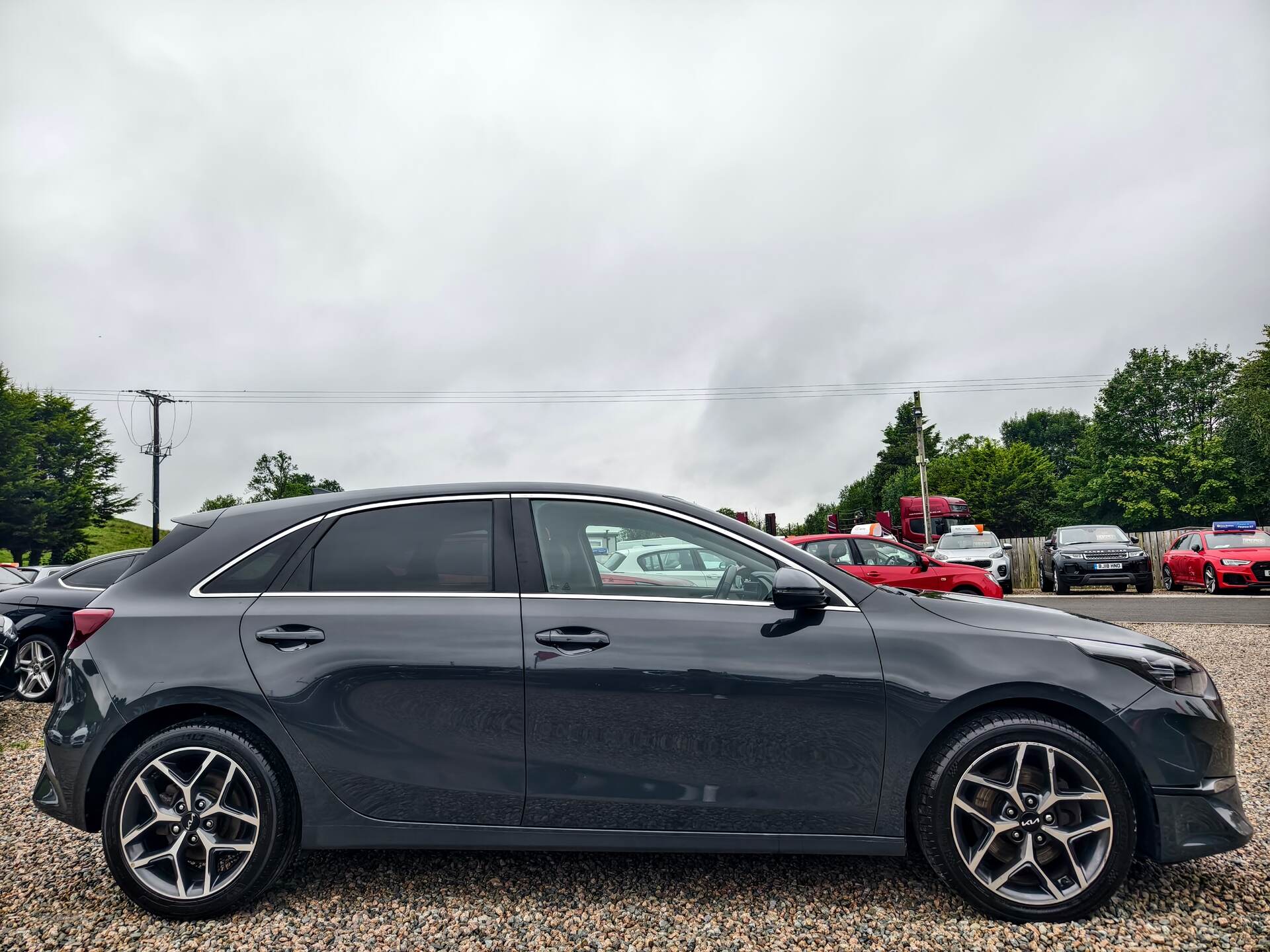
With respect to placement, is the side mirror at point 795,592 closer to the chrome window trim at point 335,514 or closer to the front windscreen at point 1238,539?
the chrome window trim at point 335,514

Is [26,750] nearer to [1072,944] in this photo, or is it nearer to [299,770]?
[299,770]

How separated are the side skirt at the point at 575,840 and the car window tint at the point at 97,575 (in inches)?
255

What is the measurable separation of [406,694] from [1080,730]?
8.24 ft

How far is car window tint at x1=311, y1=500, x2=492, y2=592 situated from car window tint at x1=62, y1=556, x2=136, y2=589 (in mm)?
6221

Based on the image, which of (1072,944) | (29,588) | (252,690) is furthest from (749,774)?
(29,588)

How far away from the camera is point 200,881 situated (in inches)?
111

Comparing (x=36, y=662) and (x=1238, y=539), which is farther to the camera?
(x=1238, y=539)

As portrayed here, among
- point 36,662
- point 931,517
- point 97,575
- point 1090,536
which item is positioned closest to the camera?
point 36,662

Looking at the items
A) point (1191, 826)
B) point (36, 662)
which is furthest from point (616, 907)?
point (36, 662)

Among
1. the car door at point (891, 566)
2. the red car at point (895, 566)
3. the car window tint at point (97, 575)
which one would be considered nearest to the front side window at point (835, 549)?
the red car at point (895, 566)

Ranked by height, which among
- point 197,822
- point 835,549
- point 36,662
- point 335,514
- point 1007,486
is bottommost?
point 197,822

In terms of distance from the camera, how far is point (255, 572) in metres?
3.04

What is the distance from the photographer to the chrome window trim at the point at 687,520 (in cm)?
290

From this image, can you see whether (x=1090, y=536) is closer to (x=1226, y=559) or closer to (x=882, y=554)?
(x=1226, y=559)
